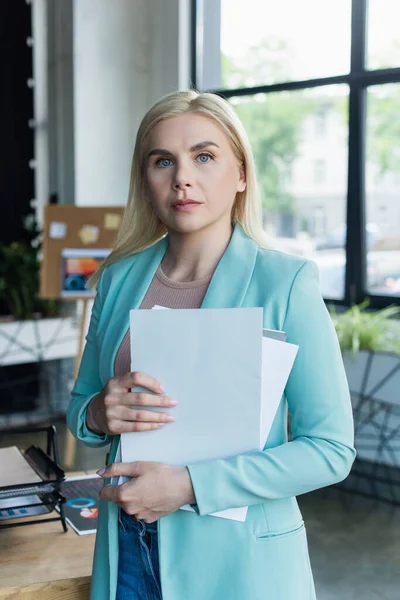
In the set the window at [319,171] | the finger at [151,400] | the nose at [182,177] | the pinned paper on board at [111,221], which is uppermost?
the window at [319,171]

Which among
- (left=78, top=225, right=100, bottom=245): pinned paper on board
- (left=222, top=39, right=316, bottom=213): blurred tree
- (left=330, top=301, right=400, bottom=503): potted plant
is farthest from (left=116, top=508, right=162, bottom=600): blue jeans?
(left=222, top=39, right=316, bottom=213): blurred tree

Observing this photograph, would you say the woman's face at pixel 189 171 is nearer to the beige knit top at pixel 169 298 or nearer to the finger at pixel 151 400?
the beige knit top at pixel 169 298

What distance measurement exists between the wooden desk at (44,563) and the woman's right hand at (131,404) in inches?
14.5

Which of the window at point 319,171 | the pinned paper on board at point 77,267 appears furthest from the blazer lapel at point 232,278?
the window at point 319,171

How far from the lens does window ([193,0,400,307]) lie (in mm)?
4844

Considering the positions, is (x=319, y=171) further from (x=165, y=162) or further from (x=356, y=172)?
(x=165, y=162)

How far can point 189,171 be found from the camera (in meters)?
1.07

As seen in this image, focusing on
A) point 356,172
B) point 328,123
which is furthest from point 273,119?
point 356,172

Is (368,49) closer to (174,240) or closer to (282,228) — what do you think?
(282,228)

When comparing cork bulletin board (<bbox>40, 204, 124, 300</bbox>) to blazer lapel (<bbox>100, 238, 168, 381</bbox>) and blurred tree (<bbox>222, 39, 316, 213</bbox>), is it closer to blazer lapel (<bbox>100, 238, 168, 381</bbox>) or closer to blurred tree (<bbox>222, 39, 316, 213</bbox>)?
blurred tree (<bbox>222, 39, 316, 213</bbox>)

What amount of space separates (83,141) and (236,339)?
204 inches

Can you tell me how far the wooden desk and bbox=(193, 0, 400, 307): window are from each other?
3794mm

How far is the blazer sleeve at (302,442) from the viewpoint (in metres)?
0.98

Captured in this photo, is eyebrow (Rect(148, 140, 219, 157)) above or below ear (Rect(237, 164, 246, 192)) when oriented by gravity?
above
